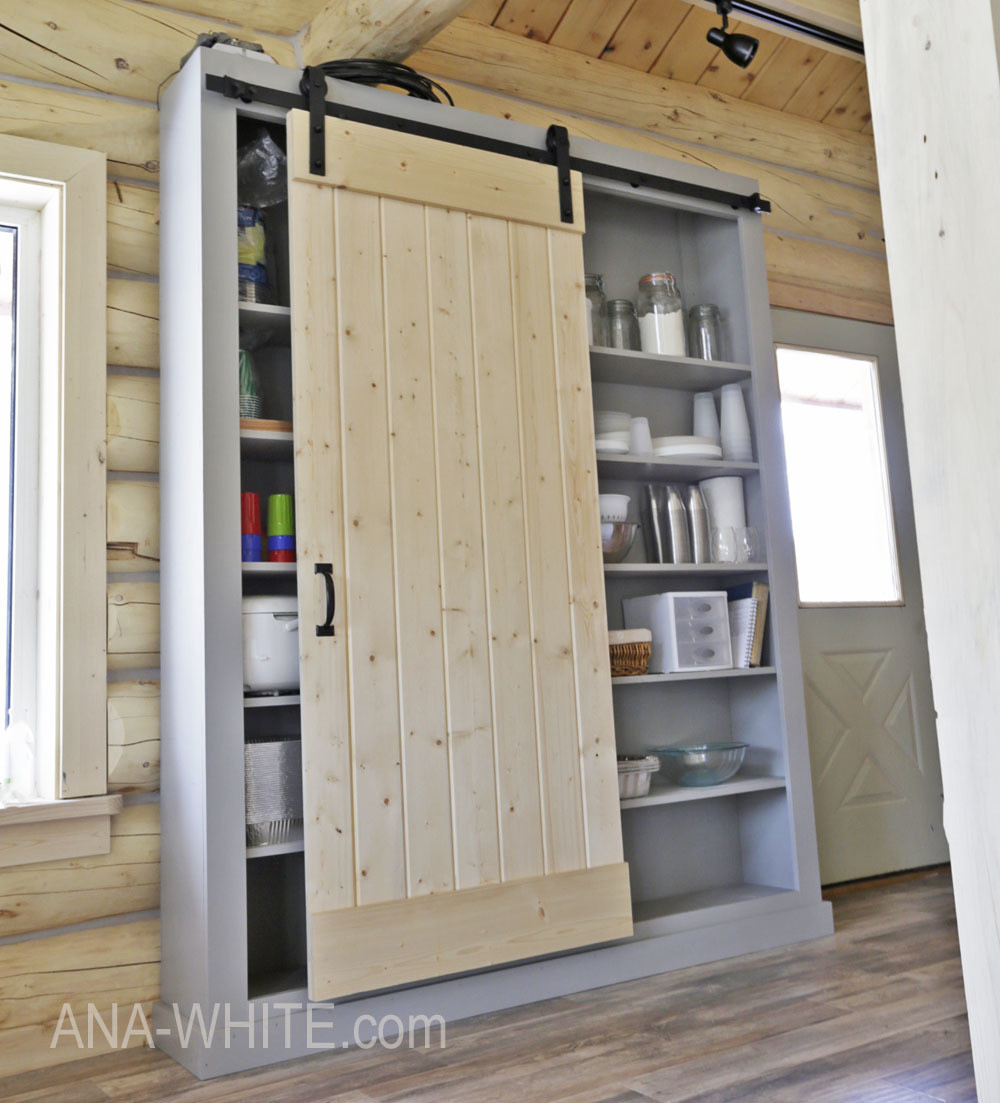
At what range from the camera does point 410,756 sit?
2.44m

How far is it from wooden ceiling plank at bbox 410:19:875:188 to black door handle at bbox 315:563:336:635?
67.5 inches

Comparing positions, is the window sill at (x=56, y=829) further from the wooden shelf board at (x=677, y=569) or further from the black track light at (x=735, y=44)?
the black track light at (x=735, y=44)

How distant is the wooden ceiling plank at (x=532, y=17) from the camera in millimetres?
3381

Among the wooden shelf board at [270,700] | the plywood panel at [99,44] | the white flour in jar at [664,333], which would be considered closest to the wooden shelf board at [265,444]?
the wooden shelf board at [270,700]

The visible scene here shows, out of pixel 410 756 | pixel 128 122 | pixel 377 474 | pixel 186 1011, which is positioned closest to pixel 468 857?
pixel 410 756

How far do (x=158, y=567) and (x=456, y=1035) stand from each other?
1275mm

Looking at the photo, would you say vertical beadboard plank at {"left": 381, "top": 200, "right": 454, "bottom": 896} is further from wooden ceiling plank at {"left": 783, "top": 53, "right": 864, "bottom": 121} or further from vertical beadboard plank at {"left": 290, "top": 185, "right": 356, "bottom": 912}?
wooden ceiling plank at {"left": 783, "top": 53, "right": 864, "bottom": 121}

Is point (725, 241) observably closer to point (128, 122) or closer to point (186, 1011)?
point (128, 122)

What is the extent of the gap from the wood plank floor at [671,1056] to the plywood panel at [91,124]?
6.91 feet

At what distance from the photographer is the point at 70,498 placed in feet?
8.18

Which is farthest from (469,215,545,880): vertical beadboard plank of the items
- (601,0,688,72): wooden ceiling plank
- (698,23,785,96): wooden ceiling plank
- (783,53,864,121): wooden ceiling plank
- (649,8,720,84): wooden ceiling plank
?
(783,53,864,121): wooden ceiling plank

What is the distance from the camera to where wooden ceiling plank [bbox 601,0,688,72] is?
360 centimetres

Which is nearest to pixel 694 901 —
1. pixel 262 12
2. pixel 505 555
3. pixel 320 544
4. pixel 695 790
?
pixel 695 790

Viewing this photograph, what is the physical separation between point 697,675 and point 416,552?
962 mm
